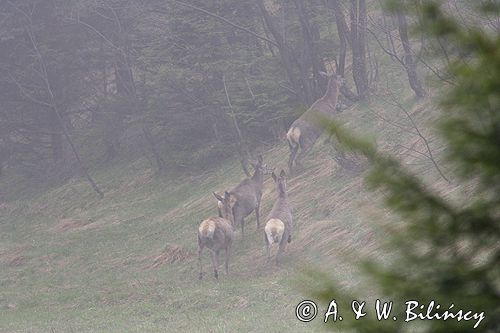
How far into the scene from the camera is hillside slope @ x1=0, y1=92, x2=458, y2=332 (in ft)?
52.5

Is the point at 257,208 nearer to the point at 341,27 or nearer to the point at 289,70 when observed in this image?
the point at 341,27

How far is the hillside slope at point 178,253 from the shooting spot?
16.0 metres

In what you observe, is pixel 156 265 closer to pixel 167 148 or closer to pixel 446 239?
pixel 167 148

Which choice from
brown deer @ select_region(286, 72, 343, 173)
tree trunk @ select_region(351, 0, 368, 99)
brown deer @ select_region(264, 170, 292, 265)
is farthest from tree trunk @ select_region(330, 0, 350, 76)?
brown deer @ select_region(264, 170, 292, 265)

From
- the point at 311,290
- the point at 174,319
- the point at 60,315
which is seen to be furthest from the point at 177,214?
the point at 311,290

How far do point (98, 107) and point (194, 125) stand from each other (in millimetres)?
9685

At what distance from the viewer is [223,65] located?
32219mm

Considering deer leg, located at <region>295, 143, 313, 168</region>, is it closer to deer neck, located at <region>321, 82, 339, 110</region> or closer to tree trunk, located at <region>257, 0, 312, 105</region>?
deer neck, located at <region>321, 82, 339, 110</region>

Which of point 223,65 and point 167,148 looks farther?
point 167,148

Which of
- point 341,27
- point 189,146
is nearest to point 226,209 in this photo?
point 341,27

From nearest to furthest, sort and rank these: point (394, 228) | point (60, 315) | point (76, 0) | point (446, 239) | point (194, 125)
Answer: point (446, 239)
point (394, 228)
point (60, 315)
point (194, 125)
point (76, 0)

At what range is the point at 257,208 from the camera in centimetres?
2191

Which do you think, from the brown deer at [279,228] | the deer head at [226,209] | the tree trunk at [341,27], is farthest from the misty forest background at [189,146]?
the deer head at [226,209]

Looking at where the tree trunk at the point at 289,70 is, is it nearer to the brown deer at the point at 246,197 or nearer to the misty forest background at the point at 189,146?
the misty forest background at the point at 189,146
